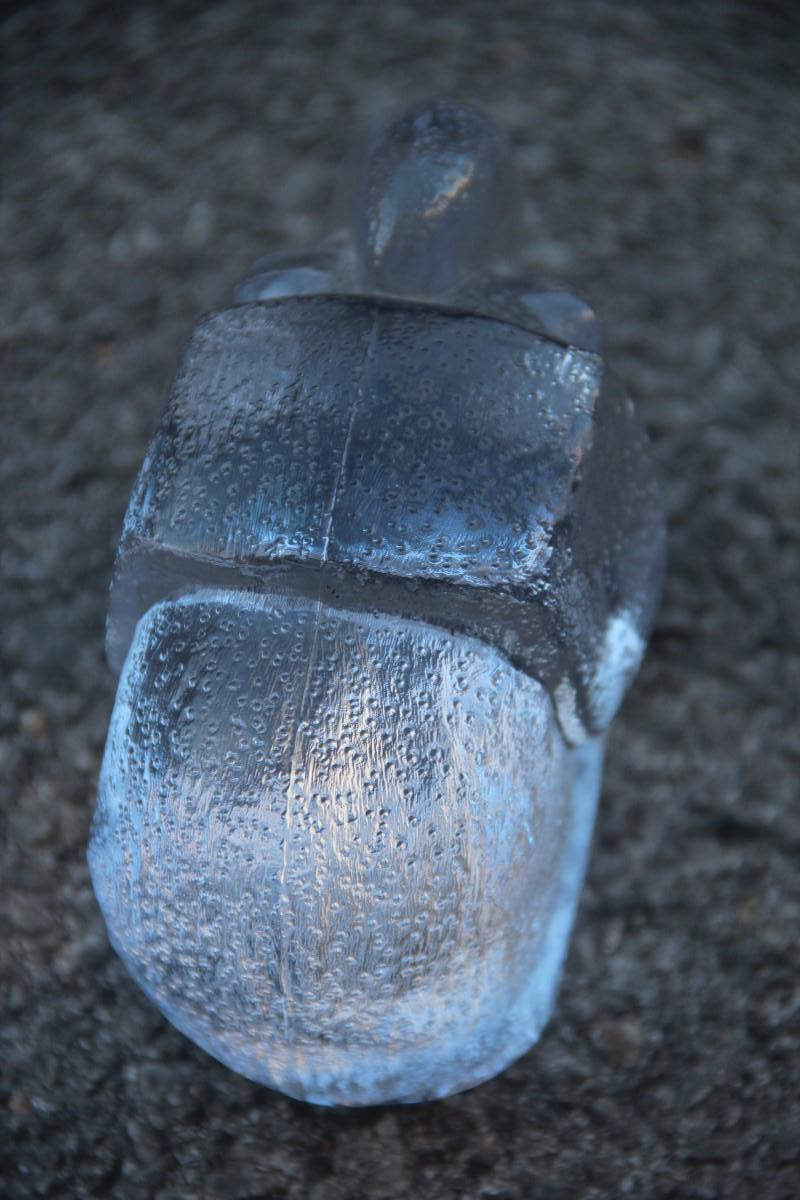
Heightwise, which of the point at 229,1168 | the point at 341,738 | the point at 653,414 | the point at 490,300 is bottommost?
the point at 229,1168

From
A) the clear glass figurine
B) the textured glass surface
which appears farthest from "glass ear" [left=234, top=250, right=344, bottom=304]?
the textured glass surface

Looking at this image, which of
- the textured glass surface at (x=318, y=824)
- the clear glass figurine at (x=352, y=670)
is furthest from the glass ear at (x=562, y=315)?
the textured glass surface at (x=318, y=824)

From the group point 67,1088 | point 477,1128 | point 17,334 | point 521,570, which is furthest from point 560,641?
point 17,334

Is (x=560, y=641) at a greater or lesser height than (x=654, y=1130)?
greater

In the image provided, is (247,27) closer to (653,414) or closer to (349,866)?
(653,414)

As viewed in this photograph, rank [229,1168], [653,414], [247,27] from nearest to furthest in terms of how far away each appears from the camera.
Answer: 1. [229,1168]
2. [653,414]
3. [247,27]

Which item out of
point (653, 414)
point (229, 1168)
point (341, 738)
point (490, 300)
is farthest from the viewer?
point (653, 414)

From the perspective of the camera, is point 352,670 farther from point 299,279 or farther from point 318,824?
point 299,279
